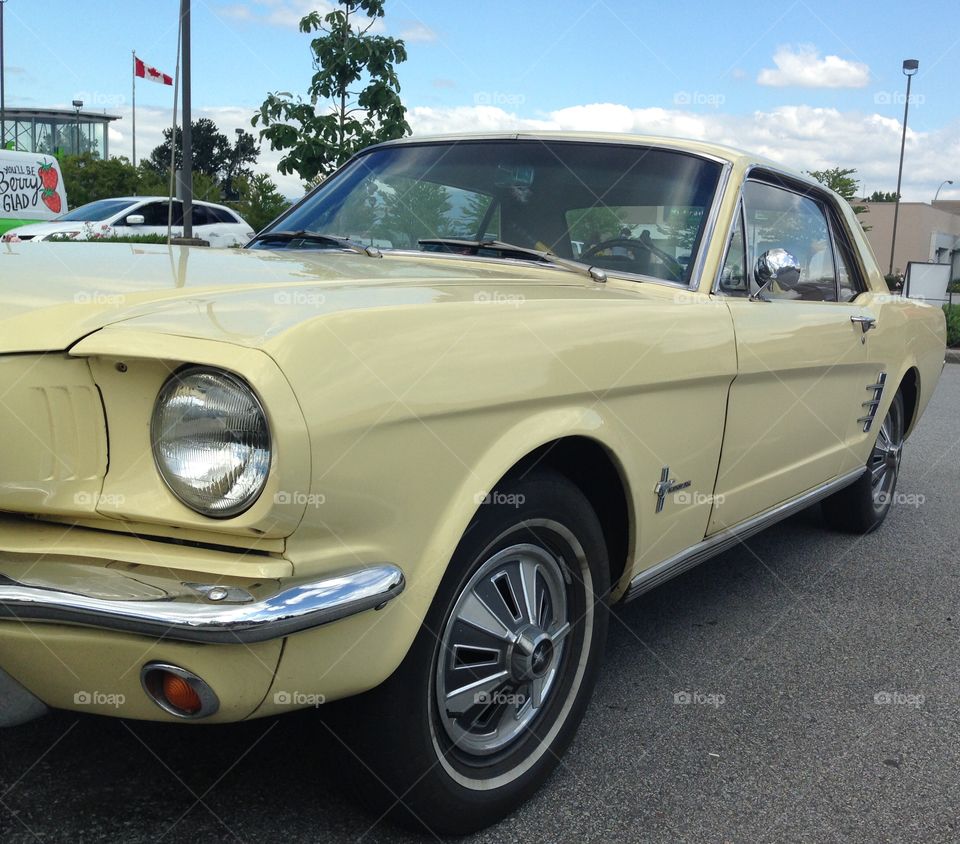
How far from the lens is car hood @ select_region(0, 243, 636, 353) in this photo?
1.74 meters

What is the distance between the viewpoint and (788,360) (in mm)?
3236

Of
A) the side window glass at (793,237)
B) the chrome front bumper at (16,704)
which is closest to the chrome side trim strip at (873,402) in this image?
the side window glass at (793,237)

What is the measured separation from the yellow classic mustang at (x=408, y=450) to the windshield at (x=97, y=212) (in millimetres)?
13604

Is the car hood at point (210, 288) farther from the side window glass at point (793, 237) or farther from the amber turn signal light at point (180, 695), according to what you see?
the side window glass at point (793, 237)

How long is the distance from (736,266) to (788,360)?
1.15 ft

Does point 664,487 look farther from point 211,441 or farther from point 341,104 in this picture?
point 341,104

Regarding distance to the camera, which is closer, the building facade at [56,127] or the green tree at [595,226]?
the green tree at [595,226]

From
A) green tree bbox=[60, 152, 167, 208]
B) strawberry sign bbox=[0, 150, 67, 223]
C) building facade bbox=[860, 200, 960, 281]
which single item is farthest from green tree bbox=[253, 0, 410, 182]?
building facade bbox=[860, 200, 960, 281]

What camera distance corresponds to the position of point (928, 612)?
3.86 metres

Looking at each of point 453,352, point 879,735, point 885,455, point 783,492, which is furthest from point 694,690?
point 885,455

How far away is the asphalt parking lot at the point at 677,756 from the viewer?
220 cm

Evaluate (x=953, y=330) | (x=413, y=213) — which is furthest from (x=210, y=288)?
(x=953, y=330)

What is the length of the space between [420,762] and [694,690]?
4.18 feet

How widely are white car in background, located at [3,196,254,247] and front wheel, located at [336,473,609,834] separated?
42.2ft
